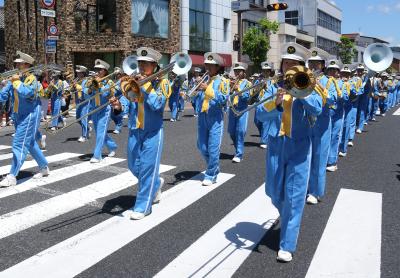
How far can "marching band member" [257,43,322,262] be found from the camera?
3.83 meters

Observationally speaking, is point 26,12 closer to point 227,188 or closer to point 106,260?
point 227,188

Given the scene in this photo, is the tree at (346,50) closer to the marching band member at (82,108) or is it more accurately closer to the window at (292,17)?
the window at (292,17)

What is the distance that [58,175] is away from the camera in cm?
721

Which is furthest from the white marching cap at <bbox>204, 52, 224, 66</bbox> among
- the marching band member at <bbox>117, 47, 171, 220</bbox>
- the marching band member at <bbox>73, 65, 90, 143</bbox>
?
the marching band member at <bbox>73, 65, 90, 143</bbox>

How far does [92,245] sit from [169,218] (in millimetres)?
1087

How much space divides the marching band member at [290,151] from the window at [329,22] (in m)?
62.7

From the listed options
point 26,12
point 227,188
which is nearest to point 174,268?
point 227,188

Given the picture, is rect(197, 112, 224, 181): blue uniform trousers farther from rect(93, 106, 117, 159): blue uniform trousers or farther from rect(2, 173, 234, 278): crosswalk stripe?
rect(93, 106, 117, 159): blue uniform trousers

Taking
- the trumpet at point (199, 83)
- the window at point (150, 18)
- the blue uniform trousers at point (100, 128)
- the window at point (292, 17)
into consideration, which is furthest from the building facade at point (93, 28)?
the window at point (292, 17)

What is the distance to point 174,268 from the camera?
3.77 metres

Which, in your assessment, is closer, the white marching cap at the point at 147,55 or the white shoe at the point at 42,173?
the white marching cap at the point at 147,55

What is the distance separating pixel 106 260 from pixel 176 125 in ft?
37.2

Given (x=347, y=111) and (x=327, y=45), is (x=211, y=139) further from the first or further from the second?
(x=327, y=45)

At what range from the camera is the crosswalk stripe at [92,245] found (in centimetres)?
369
